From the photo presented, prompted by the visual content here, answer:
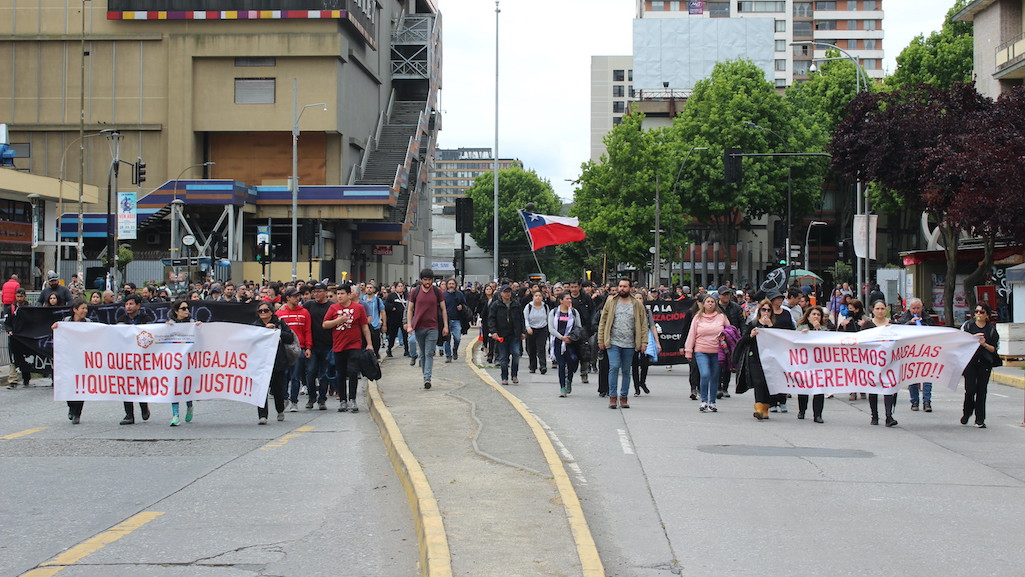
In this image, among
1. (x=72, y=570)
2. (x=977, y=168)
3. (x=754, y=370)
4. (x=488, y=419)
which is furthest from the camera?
(x=977, y=168)

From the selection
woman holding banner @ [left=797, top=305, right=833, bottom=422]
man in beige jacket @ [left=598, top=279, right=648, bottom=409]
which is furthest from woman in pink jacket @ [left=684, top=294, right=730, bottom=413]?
woman holding banner @ [left=797, top=305, right=833, bottom=422]

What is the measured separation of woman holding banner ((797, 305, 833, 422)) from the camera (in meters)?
14.2

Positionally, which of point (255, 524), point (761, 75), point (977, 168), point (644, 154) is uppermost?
point (761, 75)

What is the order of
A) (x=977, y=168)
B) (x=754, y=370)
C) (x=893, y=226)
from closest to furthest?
1. (x=754, y=370)
2. (x=977, y=168)
3. (x=893, y=226)

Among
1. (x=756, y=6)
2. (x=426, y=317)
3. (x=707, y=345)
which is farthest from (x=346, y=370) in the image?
(x=756, y=6)

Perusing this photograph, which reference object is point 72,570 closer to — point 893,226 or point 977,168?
point 977,168

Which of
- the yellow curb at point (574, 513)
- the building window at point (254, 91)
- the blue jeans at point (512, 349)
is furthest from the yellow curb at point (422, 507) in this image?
the building window at point (254, 91)

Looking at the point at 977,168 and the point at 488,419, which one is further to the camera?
the point at 977,168

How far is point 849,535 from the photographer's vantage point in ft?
24.9

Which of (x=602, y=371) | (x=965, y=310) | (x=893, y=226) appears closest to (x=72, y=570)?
(x=602, y=371)

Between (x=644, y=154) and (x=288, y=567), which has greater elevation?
(x=644, y=154)

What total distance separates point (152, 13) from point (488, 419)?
54715 mm

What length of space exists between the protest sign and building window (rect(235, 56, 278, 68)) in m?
45.7

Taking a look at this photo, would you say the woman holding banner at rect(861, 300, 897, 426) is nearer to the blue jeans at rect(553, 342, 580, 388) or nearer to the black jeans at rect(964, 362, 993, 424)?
the black jeans at rect(964, 362, 993, 424)
